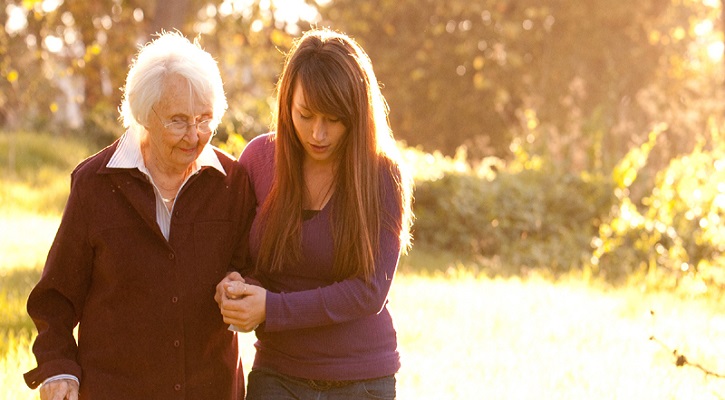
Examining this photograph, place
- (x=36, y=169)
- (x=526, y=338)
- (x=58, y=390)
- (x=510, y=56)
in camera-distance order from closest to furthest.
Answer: (x=58, y=390), (x=526, y=338), (x=36, y=169), (x=510, y=56)

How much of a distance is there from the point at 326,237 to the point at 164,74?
84cm

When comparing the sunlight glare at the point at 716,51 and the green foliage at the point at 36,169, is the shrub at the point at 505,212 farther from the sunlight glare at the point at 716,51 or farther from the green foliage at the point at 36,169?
the sunlight glare at the point at 716,51

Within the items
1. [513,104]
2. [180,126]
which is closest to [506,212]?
[180,126]

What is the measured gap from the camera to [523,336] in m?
6.89

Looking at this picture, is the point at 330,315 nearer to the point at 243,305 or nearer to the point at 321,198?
the point at 243,305

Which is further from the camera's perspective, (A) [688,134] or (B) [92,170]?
(A) [688,134]

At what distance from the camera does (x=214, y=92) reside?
11.1 feet

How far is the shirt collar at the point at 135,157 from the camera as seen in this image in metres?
3.36

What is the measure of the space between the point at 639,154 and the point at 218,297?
29.5 feet

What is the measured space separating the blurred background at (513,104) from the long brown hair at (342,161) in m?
3.89

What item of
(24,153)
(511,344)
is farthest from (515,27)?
(511,344)

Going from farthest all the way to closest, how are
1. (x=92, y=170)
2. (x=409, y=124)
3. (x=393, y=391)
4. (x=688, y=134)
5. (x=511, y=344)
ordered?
1. (x=409, y=124)
2. (x=688, y=134)
3. (x=511, y=344)
4. (x=393, y=391)
5. (x=92, y=170)

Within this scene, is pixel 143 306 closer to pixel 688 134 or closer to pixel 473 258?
pixel 473 258

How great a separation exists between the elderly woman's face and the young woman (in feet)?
1.26
